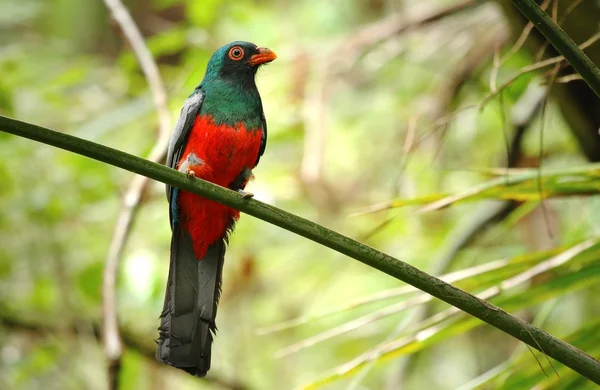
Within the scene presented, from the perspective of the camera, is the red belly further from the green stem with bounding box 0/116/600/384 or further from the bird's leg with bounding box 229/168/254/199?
the green stem with bounding box 0/116/600/384

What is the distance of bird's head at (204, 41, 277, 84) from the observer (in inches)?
106

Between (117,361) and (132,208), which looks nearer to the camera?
(117,361)

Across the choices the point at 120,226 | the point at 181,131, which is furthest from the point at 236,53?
the point at 120,226

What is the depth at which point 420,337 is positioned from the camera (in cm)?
210

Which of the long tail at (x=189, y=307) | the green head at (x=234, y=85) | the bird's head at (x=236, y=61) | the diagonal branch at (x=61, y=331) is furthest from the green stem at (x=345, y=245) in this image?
the diagonal branch at (x=61, y=331)

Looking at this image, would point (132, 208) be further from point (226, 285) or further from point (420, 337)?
point (226, 285)

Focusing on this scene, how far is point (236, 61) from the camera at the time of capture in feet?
8.92

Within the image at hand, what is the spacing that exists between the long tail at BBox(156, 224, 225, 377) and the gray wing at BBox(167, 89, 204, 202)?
0.89 ft

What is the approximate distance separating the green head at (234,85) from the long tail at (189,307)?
17.5 inches

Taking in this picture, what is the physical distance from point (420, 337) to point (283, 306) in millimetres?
3852

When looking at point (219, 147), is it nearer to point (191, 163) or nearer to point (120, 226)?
point (191, 163)

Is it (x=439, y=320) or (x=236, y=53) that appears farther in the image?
(x=236, y=53)

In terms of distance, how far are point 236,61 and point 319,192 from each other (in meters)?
1.88

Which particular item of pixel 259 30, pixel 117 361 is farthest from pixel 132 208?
pixel 259 30
